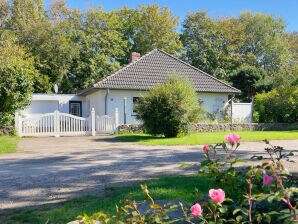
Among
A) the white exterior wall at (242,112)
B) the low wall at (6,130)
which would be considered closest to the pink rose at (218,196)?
the low wall at (6,130)

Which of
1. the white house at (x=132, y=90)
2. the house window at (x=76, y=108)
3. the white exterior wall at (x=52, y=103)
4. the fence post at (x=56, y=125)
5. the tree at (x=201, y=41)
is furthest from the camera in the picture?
the tree at (x=201, y=41)

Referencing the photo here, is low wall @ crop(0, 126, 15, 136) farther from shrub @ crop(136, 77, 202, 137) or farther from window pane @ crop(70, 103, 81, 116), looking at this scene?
window pane @ crop(70, 103, 81, 116)

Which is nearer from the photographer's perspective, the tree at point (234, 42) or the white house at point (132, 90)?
the white house at point (132, 90)

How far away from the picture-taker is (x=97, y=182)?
24.4 ft

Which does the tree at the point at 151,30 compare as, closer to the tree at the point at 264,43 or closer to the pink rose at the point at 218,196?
the tree at the point at 264,43

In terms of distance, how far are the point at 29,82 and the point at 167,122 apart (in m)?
9.10

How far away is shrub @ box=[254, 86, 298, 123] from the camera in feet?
87.2

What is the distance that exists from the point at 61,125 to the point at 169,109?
732 cm

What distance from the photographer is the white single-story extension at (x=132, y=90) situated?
26406mm

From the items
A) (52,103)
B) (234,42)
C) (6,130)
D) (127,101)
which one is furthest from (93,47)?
(6,130)

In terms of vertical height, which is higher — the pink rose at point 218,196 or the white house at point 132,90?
the white house at point 132,90

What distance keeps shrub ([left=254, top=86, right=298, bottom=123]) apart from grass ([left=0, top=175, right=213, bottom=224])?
21.3 meters

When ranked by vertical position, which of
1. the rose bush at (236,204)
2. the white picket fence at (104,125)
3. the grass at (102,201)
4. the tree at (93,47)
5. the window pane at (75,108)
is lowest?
the grass at (102,201)

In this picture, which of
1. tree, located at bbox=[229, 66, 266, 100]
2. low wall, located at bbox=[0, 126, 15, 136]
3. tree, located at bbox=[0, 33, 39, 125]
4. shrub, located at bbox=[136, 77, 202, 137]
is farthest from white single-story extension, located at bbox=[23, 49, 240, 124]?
tree, located at bbox=[229, 66, 266, 100]
